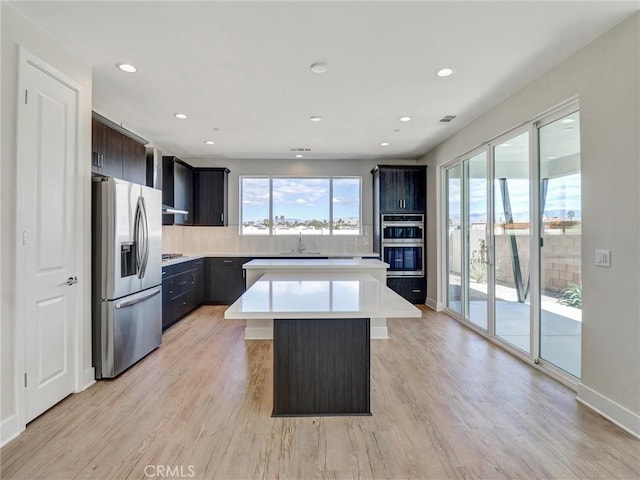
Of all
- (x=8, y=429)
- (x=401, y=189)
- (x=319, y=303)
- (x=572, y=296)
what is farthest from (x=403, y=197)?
(x=8, y=429)

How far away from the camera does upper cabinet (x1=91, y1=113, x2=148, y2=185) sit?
9.54 ft

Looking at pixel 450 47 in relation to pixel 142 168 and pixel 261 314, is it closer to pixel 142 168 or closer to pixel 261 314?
pixel 261 314

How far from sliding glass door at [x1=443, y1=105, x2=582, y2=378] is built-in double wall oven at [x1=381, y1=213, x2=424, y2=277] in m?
1.19

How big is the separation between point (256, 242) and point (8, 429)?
4583 millimetres

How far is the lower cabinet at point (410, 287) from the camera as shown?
587 cm

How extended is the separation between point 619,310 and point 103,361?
13.0ft

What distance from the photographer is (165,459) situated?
1.86m

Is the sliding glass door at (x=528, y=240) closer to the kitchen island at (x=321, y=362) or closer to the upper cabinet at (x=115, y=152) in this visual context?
the kitchen island at (x=321, y=362)

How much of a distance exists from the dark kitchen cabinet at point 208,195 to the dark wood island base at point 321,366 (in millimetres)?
4238

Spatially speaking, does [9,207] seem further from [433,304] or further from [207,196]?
[433,304]

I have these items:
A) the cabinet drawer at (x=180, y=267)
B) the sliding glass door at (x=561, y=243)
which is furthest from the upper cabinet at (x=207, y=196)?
the sliding glass door at (x=561, y=243)

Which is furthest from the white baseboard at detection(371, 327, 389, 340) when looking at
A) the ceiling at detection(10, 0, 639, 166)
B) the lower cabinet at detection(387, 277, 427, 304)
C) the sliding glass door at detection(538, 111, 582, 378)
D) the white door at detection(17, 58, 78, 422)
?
the white door at detection(17, 58, 78, 422)

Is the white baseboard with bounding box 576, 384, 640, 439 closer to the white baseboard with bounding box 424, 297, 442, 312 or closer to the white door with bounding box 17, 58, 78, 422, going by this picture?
the white baseboard with bounding box 424, 297, 442, 312

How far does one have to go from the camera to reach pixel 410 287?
5.88 metres
